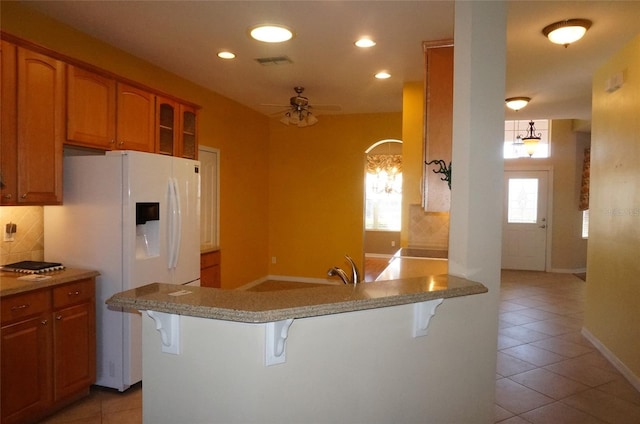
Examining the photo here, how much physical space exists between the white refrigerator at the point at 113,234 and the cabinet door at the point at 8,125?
49cm

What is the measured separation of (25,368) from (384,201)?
861cm

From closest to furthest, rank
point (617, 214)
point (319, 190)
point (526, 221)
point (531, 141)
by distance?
point (617, 214)
point (319, 190)
point (531, 141)
point (526, 221)

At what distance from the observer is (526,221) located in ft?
26.6

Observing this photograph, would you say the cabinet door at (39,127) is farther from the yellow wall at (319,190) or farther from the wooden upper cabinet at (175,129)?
the yellow wall at (319,190)

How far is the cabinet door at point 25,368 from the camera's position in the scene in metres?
2.37

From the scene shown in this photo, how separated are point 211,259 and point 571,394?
3682mm

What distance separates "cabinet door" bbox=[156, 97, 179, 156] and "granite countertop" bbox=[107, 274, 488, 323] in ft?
7.89

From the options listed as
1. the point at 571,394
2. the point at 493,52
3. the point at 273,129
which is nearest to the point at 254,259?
the point at 273,129

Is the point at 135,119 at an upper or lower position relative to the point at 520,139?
lower

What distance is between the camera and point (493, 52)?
1960mm

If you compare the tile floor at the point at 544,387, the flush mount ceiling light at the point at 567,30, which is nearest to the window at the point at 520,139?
the tile floor at the point at 544,387

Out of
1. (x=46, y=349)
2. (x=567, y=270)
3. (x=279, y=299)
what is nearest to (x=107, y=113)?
(x=46, y=349)

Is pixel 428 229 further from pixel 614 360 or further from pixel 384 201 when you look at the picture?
pixel 384 201

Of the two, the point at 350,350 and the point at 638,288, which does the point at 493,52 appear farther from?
the point at 638,288
